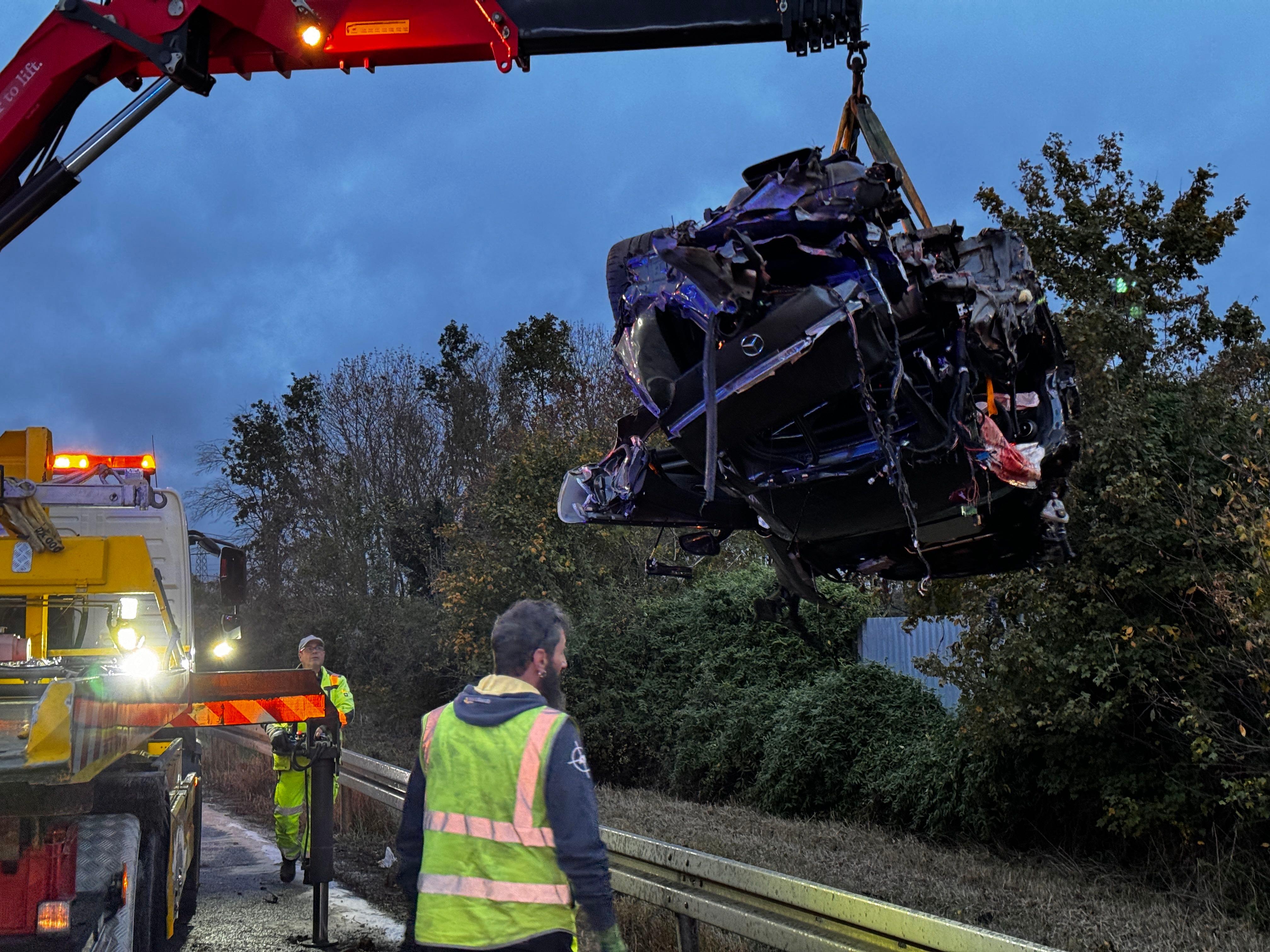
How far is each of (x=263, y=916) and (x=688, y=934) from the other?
3.68 meters

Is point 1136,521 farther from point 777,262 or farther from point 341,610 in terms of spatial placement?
point 341,610

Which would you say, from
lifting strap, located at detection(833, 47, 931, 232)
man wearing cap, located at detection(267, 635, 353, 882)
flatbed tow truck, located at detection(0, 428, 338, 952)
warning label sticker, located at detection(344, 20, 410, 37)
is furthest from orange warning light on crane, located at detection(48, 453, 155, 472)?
lifting strap, located at detection(833, 47, 931, 232)

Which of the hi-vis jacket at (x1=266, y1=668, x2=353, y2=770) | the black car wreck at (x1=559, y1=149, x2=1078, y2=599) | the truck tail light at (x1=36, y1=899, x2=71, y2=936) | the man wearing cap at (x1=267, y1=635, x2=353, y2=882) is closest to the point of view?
the black car wreck at (x1=559, y1=149, x2=1078, y2=599)

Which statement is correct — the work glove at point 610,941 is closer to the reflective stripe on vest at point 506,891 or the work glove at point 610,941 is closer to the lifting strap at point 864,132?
the reflective stripe on vest at point 506,891

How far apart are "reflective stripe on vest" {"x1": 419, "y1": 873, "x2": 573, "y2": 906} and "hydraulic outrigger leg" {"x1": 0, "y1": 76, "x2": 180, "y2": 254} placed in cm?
446

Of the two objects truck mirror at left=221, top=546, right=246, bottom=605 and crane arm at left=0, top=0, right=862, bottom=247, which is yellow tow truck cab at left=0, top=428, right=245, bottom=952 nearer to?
truck mirror at left=221, top=546, right=246, bottom=605

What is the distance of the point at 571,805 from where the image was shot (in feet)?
10.5

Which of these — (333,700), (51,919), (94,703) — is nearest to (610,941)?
(94,703)

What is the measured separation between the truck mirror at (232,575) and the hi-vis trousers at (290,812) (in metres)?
1.46

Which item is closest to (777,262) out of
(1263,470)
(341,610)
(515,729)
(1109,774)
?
(515,729)

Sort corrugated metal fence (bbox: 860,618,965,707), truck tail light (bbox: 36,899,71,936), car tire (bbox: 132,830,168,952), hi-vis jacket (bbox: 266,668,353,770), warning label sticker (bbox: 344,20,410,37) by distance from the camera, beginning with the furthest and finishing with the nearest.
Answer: corrugated metal fence (bbox: 860,618,965,707) < hi-vis jacket (bbox: 266,668,353,770) < warning label sticker (bbox: 344,20,410,37) < car tire (bbox: 132,830,168,952) < truck tail light (bbox: 36,899,71,936)

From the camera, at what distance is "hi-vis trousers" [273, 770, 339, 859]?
8.95 m

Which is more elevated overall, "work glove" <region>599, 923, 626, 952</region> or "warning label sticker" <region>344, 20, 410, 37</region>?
"warning label sticker" <region>344, 20, 410, 37</region>

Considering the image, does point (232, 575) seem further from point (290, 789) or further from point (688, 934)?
point (688, 934)
